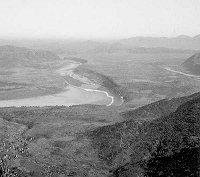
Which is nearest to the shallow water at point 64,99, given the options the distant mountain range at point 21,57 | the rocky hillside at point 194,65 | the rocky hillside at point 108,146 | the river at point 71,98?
the river at point 71,98

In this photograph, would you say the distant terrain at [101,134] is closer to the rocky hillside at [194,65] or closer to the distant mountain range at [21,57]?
the rocky hillside at [194,65]

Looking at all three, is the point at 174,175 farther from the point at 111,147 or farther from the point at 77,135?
the point at 77,135

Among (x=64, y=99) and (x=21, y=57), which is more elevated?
(x=21, y=57)

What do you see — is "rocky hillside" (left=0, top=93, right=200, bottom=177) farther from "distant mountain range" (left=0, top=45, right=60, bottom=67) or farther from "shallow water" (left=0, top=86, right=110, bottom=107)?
"distant mountain range" (left=0, top=45, right=60, bottom=67)

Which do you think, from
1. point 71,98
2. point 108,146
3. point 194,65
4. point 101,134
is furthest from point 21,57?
point 108,146

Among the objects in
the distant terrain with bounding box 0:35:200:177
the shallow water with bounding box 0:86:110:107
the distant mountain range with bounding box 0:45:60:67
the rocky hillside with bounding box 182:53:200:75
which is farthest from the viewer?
the distant mountain range with bounding box 0:45:60:67

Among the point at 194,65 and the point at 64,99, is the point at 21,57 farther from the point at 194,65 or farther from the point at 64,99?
the point at 64,99

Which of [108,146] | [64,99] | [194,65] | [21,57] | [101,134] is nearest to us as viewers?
[108,146]

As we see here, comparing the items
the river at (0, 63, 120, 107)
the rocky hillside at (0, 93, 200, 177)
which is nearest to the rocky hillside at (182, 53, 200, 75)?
the river at (0, 63, 120, 107)
